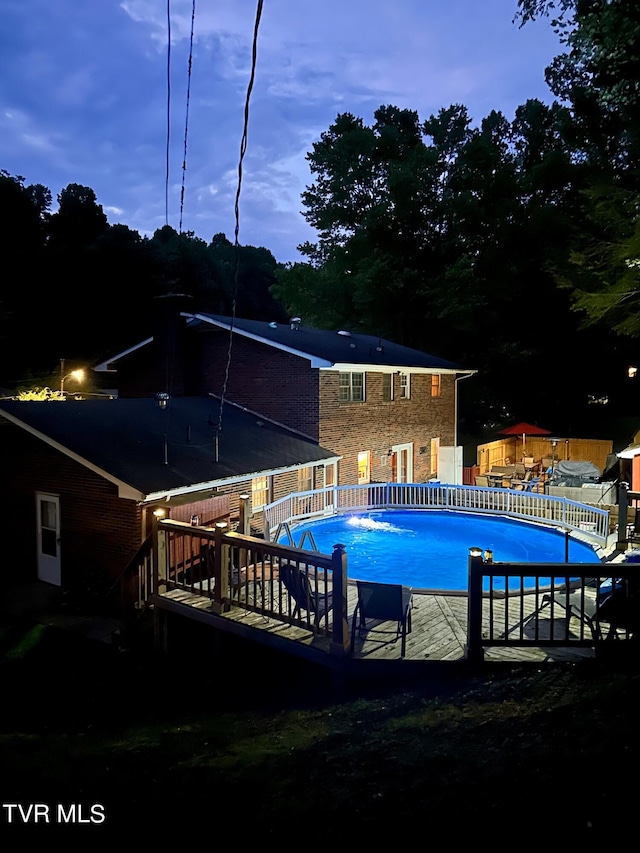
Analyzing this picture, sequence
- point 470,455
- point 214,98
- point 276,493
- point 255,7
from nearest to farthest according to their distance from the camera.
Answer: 1. point 255,7
2. point 214,98
3. point 276,493
4. point 470,455

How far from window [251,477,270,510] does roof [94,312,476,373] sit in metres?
4.23

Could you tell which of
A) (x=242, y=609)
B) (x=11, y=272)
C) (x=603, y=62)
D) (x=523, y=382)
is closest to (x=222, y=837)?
(x=242, y=609)

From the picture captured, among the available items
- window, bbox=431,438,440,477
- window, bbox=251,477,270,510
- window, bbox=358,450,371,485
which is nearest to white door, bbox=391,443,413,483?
window, bbox=358,450,371,485

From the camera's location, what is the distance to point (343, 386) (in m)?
20.1

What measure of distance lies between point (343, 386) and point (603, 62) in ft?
39.0

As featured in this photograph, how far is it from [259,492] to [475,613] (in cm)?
1079

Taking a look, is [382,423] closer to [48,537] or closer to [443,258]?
[48,537]

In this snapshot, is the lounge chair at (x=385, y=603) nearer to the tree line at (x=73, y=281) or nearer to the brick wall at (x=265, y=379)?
the brick wall at (x=265, y=379)

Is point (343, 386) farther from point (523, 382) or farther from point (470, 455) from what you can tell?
point (523, 382)

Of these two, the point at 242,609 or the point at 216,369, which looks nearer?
the point at 242,609

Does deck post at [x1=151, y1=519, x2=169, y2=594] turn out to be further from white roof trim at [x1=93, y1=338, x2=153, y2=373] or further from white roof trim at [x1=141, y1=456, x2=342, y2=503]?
white roof trim at [x1=93, y1=338, x2=153, y2=373]

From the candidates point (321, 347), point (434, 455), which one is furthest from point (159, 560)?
point (434, 455)

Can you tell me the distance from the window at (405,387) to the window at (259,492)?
841 cm

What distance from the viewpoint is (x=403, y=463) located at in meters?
23.6
